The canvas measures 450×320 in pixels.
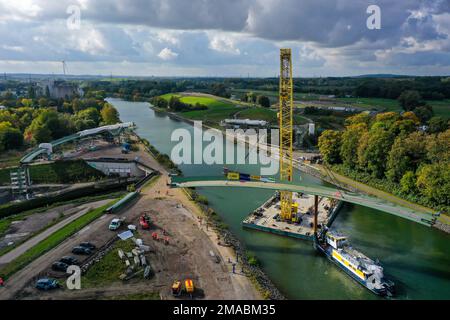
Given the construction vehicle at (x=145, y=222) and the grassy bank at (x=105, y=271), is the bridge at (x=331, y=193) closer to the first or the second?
the construction vehicle at (x=145, y=222)

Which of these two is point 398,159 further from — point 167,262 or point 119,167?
point 119,167

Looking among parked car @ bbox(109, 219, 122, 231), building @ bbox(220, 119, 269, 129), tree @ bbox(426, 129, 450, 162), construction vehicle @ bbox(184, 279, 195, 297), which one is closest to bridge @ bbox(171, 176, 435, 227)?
parked car @ bbox(109, 219, 122, 231)

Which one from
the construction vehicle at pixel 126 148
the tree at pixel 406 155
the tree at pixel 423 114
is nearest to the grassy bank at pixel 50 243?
the construction vehicle at pixel 126 148

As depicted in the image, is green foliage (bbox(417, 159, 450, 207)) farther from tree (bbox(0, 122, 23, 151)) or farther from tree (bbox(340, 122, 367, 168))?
tree (bbox(0, 122, 23, 151))

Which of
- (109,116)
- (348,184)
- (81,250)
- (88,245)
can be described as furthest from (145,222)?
(109,116)

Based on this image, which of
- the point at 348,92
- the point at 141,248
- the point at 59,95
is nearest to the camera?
the point at 141,248

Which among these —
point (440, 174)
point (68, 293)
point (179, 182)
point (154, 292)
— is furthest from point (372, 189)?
point (68, 293)

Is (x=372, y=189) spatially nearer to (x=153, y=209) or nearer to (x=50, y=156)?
(x=153, y=209)
